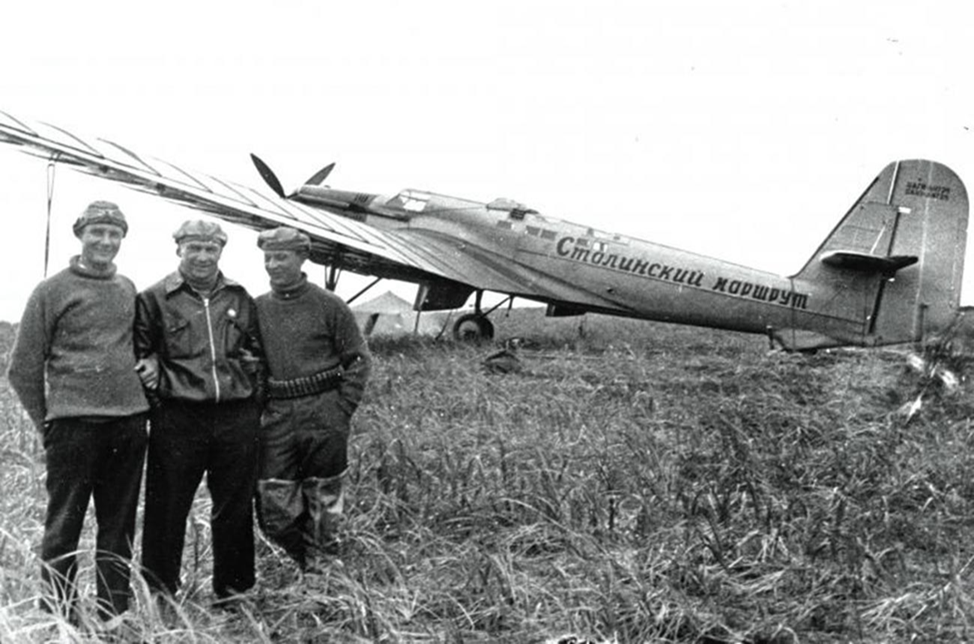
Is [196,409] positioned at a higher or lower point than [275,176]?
lower

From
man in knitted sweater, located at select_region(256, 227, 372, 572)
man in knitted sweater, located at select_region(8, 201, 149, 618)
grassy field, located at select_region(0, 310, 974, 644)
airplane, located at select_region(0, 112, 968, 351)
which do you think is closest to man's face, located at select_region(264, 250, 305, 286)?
man in knitted sweater, located at select_region(256, 227, 372, 572)

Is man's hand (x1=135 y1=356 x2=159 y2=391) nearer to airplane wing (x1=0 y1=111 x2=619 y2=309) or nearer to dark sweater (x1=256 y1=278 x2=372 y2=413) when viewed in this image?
dark sweater (x1=256 y1=278 x2=372 y2=413)

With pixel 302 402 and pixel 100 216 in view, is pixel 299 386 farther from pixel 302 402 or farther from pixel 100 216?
pixel 100 216

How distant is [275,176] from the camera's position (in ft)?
52.1

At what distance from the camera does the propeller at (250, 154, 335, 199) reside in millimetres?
15836

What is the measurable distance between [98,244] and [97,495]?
95cm

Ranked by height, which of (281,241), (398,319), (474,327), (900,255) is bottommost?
(398,319)

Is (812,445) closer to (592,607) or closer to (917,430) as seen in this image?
(917,430)

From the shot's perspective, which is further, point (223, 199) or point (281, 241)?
point (223, 199)

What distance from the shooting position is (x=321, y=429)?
4.07 m

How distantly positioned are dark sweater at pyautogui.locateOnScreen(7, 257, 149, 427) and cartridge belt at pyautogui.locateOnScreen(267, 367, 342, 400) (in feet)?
2.09

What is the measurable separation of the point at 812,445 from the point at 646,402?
61.9 inches

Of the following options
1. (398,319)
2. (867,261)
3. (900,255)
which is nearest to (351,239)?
(398,319)

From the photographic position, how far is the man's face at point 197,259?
379 centimetres
